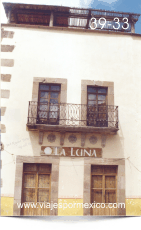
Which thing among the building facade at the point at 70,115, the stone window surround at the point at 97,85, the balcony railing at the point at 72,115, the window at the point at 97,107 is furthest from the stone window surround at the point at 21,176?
the stone window surround at the point at 97,85

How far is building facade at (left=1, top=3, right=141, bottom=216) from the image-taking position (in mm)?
7500

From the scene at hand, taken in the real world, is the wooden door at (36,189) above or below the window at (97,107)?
below

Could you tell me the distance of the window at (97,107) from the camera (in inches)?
311

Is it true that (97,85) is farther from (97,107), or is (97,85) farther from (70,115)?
(70,115)

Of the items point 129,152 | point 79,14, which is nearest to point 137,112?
point 129,152

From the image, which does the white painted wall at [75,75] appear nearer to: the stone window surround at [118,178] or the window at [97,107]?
the stone window surround at [118,178]

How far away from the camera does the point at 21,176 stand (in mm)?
7484

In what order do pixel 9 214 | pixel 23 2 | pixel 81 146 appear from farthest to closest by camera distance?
pixel 23 2 < pixel 81 146 < pixel 9 214

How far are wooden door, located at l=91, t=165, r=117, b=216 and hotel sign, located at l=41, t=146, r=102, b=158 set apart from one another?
1.64 feet

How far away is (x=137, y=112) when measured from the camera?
26.6 feet

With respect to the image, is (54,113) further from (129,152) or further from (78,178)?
(129,152)

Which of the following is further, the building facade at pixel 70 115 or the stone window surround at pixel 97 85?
the stone window surround at pixel 97 85

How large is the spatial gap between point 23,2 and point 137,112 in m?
5.83

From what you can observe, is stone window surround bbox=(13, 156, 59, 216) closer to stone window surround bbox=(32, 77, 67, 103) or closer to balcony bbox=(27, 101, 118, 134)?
balcony bbox=(27, 101, 118, 134)
